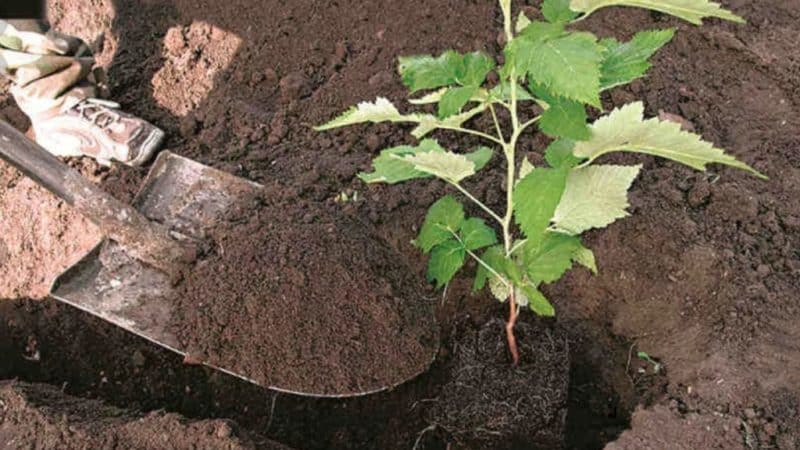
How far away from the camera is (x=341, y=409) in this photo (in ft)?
9.68

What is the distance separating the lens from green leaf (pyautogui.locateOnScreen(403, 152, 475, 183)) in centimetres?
218

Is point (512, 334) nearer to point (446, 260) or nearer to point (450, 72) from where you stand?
point (446, 260)

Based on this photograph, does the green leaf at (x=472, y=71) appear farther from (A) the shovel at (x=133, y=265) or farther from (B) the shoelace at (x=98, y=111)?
(B) the shoelace at (x=98, y=111)

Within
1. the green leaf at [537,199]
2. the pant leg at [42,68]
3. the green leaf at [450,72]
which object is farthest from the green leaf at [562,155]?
the pant leg at [42,68]

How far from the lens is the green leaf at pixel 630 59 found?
6.50 ft

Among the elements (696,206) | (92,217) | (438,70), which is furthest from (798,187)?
(92,217)

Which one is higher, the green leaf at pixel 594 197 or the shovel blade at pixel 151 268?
the green leaf at pixel 594 197

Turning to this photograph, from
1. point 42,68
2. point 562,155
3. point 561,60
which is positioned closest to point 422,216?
point 562,155

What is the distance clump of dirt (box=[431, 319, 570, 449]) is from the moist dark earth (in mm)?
71

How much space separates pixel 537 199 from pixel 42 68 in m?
2.32

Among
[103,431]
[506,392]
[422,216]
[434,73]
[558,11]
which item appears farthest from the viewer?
[422,216]

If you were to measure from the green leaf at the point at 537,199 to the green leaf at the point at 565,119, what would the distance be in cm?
9

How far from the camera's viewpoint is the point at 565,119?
200 centimetres

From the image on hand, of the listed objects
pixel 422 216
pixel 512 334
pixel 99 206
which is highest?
pixel 99 206
